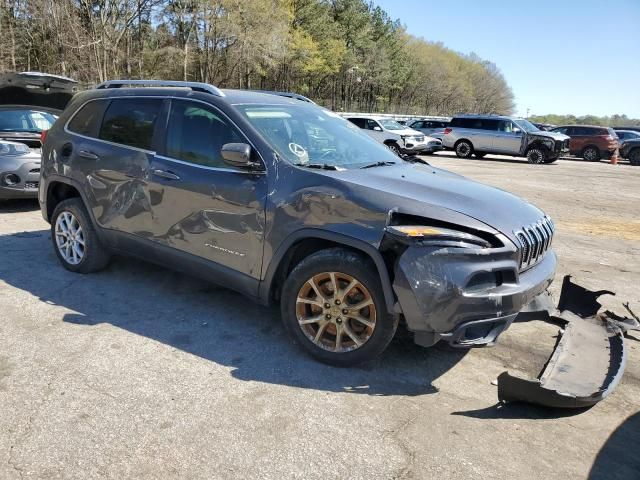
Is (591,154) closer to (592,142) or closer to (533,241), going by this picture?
(592,142)

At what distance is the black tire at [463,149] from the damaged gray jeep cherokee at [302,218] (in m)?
20.3

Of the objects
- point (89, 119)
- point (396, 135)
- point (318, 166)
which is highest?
point (89, 119)

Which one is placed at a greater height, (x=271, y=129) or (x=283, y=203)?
(x=271, y=129)

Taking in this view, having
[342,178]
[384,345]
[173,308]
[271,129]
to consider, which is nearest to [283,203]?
[342,178]

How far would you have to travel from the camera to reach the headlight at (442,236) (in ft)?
9.75

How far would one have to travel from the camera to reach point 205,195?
3863 mm

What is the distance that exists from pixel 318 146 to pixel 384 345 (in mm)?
1656

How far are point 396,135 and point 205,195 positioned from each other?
1805 centimetres

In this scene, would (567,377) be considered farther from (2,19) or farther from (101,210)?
(2,19)

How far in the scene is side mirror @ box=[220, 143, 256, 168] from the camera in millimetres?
3529

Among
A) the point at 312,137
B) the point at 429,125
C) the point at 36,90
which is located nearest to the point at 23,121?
the point at 36,90

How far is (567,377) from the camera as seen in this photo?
317 centimetres

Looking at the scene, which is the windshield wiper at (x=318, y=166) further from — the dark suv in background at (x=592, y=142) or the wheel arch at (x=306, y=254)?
the dark suv in background at (x=592, y=142)

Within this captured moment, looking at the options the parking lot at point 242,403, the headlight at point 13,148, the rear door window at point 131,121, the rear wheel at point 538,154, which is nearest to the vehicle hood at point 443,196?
the parking lot at point 242,403
